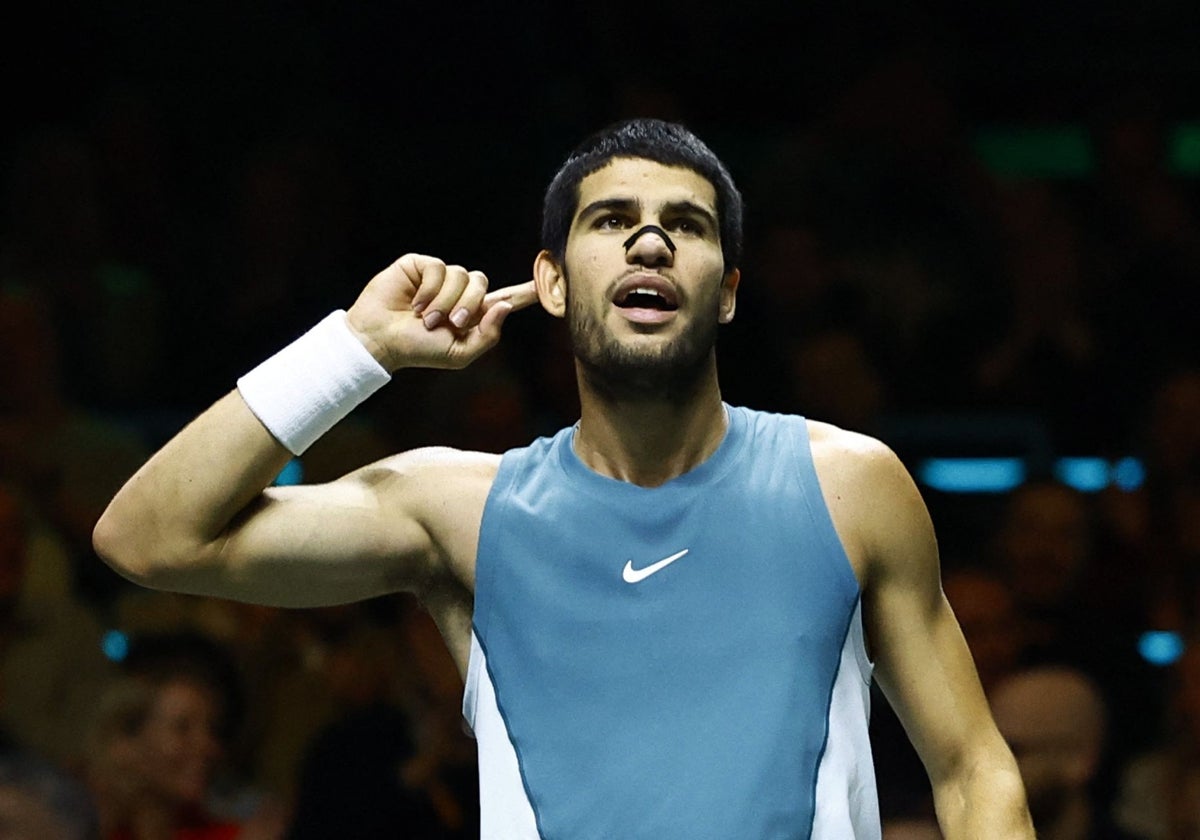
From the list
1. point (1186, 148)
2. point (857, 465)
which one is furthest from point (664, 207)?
point (1186, 148)

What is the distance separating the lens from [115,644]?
434 cm

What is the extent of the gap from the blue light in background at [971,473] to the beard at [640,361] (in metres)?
2.10

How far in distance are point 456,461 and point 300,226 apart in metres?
2.64

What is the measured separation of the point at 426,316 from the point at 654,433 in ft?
1.13

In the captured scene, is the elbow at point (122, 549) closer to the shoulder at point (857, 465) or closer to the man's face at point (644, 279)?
the man's face at point (644, 279)

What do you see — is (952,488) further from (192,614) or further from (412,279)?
(412,279)

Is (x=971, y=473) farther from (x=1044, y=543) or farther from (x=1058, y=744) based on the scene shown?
(x=1058, y=744)

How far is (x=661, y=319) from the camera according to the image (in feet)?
8.15

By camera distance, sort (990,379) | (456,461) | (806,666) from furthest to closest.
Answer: (990,379), (456,461), (806,666)

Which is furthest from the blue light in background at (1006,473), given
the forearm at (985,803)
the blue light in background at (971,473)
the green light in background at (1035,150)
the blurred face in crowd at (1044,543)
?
the forearm at (985,803)

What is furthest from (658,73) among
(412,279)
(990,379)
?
(412,279)

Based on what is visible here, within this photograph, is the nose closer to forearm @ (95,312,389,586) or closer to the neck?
the neck

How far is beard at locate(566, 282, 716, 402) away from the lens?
2.48 m

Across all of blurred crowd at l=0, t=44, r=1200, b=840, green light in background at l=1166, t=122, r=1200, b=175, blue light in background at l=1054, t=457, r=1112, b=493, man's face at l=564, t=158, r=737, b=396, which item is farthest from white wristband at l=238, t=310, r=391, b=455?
green light in background at l=1166, t=122, r=1200, b=175
